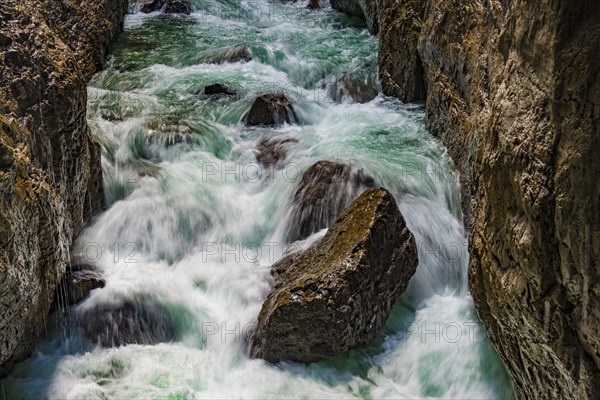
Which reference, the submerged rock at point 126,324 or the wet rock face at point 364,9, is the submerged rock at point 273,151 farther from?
the wet rock face at point 364,9

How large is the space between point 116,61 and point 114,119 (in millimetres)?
3438

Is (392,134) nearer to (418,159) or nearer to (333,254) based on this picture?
(418,159)

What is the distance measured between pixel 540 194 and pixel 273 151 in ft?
16.7

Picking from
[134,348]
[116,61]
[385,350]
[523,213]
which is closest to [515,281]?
[523,213]

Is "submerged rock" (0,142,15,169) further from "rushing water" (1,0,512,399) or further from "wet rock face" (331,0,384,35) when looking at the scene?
"wet rock face" (331,0,384,35)

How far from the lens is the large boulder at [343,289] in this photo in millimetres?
5000

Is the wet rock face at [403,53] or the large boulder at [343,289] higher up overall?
the wet rock face at [403,53]

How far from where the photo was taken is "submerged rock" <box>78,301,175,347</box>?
5254 millimetres

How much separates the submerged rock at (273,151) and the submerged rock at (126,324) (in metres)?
2.97

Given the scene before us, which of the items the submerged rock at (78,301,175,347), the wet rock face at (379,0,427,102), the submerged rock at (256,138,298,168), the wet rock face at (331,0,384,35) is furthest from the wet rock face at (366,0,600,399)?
the wet rock face at (331,0,384,35)

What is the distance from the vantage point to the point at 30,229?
450 centimetres

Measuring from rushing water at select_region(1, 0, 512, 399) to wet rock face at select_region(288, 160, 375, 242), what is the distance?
0.72ft

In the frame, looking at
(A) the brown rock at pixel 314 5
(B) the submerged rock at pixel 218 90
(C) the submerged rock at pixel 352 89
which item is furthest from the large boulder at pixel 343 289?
(A) the brown rock at pixel 314 5

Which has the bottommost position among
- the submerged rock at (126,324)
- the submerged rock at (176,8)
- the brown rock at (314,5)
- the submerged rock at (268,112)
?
the submerged rock at (126,324)
